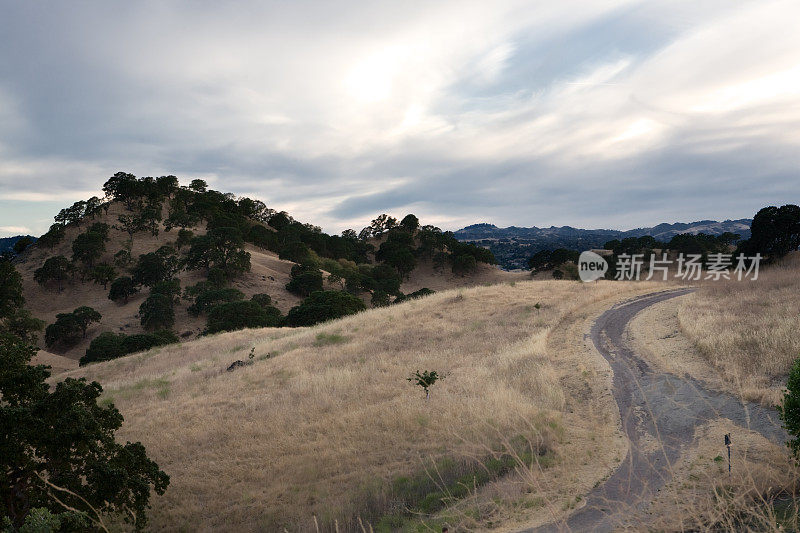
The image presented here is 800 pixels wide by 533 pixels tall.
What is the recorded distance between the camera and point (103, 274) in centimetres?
7050

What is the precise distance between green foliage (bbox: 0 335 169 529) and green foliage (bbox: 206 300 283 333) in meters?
43.7

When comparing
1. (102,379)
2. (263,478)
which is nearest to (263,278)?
(102,379)

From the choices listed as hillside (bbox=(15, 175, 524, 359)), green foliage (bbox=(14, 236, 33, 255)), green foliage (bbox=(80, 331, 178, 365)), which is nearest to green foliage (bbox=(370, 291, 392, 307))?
hillside (bbox=(15, 175, 524, 359))

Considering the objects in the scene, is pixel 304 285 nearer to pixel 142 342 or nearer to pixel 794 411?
pixel 142 342

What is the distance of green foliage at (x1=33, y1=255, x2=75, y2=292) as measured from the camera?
6919cm

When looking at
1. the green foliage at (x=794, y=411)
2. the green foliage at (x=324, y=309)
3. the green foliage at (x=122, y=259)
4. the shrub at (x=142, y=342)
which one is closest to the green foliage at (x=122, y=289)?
the green foliage at (x=122, y=259)

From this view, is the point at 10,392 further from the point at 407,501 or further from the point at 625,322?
the point at 625,322

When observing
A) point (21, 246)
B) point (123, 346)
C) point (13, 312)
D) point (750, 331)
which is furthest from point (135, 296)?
point (750, 331)

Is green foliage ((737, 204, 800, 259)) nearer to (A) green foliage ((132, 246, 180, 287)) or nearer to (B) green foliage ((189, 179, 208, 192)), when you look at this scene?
(A) green foliage ((132, 246, 180, 287))

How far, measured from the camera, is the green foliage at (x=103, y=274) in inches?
2773

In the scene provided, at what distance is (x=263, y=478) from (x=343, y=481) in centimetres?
246

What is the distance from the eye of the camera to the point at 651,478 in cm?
803

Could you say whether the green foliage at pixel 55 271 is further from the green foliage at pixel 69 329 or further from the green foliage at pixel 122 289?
the green foliage at pixel 69 329

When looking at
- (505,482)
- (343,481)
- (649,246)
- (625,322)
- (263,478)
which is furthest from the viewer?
(649,246)
